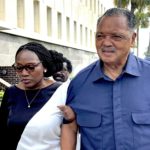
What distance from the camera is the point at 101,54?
2471 millimetres

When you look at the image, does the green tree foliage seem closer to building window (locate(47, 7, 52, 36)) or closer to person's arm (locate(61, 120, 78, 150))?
building window (locate(47, 7, 52, 36))

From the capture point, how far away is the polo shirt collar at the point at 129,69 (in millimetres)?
2471

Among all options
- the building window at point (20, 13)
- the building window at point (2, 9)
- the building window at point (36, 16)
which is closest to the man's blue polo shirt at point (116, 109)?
the building window at point (2, 9)

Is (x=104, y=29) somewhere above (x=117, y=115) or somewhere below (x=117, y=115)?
above

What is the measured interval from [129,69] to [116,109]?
23cm

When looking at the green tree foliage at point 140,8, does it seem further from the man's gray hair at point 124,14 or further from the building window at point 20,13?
the man's gray hair at point 124,14

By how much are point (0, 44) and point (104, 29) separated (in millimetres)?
15633

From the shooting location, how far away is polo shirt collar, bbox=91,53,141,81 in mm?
2471

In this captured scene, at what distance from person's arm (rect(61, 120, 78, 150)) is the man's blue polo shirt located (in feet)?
0.31

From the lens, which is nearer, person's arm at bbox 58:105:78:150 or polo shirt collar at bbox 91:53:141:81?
polo shirt collar at bbox 91:53:141:81

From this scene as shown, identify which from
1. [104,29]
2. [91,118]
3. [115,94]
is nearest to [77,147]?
[91,118]

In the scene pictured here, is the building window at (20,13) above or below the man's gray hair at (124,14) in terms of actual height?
above

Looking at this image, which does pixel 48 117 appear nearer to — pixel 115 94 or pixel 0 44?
pixel 115 94

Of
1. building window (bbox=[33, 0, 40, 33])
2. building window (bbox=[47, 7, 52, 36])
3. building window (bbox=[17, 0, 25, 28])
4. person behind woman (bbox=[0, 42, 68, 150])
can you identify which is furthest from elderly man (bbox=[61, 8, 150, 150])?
building window (bbox=[47, 7, 52, 36])
